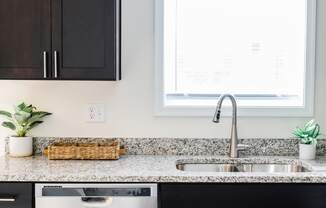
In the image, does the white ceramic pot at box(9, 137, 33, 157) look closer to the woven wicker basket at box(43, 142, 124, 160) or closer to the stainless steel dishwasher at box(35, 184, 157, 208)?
the woven wicker basket at box(43, 142, 124, 160)

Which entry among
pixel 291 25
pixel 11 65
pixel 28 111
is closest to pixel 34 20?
pixel 11 65

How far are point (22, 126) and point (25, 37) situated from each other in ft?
1.84

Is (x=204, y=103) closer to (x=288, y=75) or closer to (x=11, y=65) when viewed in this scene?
Answer: (x=288, y=75)

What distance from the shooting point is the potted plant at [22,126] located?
2578mm

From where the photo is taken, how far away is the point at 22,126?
8.63ft

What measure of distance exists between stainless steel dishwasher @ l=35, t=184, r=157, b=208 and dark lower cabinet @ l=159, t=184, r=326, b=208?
0.26ft

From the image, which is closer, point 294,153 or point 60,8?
point 60,8

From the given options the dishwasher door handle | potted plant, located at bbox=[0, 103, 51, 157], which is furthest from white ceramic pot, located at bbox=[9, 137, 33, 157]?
the dishwasher door handle

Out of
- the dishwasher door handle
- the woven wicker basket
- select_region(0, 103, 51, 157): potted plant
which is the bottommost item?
the dishwasher door handle

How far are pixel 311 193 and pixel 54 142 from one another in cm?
150

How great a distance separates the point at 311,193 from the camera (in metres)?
2.12

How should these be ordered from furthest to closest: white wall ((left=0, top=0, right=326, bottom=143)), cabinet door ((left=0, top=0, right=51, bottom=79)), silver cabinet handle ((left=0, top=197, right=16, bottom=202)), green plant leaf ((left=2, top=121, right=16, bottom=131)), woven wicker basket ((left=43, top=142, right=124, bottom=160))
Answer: white wall ((left=0, top=0, right=326, bottom=143))
green plant leaf ((left=2, top=121, right=16, bottom=131))
woven wicker basket ((left=43, top=142, right=124, bottom=160))
cabinet door ((left=0, top=0, right=51, bottom=79))
silver cabinet handle ((left=0, top=197, right=16, bottom=202))

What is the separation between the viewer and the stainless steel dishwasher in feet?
6.86

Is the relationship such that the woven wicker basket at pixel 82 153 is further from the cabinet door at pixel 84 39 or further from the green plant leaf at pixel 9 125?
the cabinet door at pixel 84 39
